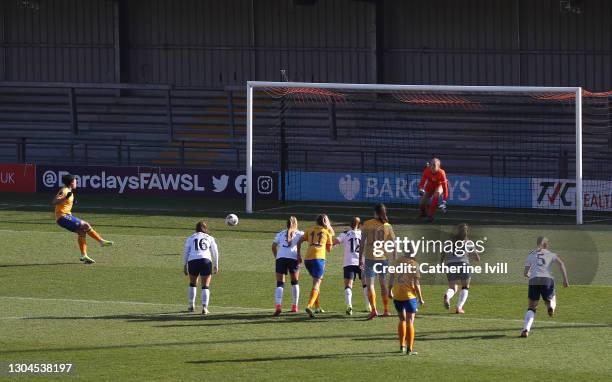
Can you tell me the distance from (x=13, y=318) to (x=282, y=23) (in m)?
27.8

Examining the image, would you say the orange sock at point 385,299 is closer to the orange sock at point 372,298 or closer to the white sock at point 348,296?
the orange sock at point 372,298

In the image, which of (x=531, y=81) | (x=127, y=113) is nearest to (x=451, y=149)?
(x=531, y=81)

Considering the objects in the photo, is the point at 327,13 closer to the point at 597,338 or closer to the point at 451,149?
the point at 451,149

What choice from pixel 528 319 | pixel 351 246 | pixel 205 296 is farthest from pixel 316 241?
pixel 528 319

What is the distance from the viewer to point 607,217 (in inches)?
1508

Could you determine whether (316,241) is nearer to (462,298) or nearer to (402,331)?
(462,298)

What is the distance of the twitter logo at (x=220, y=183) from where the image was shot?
4294 cm

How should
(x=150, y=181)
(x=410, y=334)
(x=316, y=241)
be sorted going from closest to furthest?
(x=410, y=334)
(x=316, y=241)
(x=150, y=181)

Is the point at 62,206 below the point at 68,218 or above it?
above

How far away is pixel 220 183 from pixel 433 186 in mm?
8285

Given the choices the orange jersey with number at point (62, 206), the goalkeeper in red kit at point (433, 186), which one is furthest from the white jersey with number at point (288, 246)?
the goalkeeper in red kit at point (433, 186)

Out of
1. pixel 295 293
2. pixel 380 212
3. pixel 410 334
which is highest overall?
pixel 380 212

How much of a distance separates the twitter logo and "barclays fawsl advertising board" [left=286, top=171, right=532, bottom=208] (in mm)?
2096

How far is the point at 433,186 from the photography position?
122ft
